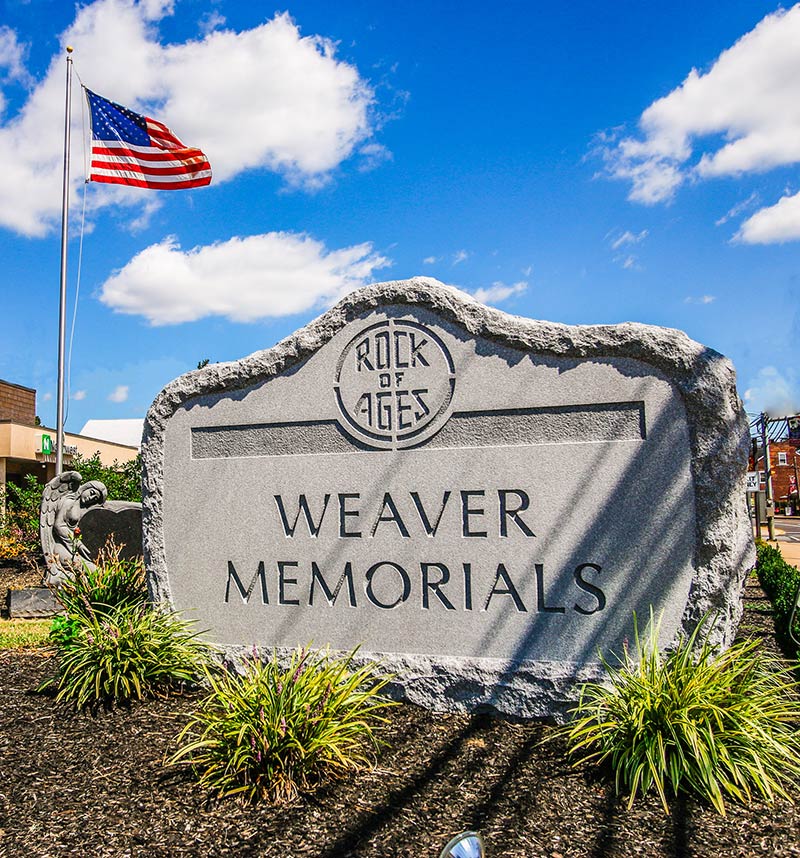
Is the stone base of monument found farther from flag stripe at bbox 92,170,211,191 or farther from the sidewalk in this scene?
the sidewalk

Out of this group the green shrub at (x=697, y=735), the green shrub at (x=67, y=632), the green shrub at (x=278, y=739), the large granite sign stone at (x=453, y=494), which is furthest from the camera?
the green shrub at (x=67, y=632)

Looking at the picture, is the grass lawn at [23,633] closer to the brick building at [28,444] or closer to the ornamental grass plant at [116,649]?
the ornamental grass plant at [116,649]

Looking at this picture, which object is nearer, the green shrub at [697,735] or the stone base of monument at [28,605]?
the green shrub at [697,735]

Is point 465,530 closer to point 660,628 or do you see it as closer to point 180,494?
point 660,628

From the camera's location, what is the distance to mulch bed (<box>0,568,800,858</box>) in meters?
3.41

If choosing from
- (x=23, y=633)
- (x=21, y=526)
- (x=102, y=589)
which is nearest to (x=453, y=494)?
(x=102, y=589)

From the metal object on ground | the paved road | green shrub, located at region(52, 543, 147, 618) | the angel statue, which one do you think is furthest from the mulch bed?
the paved road

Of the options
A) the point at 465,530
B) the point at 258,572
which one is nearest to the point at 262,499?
the point at 258,572

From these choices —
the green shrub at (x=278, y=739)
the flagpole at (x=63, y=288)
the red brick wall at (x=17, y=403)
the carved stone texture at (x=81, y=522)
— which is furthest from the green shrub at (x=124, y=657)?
the red brick wall at (x=17, y=403)

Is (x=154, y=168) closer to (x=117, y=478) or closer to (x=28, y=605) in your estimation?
(x=28, y=605)

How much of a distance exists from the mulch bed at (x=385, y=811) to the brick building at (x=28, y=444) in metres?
17.3

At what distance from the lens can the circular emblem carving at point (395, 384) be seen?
5387 millimetres

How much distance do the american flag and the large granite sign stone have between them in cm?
722

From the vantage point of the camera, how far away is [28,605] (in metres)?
10.1
